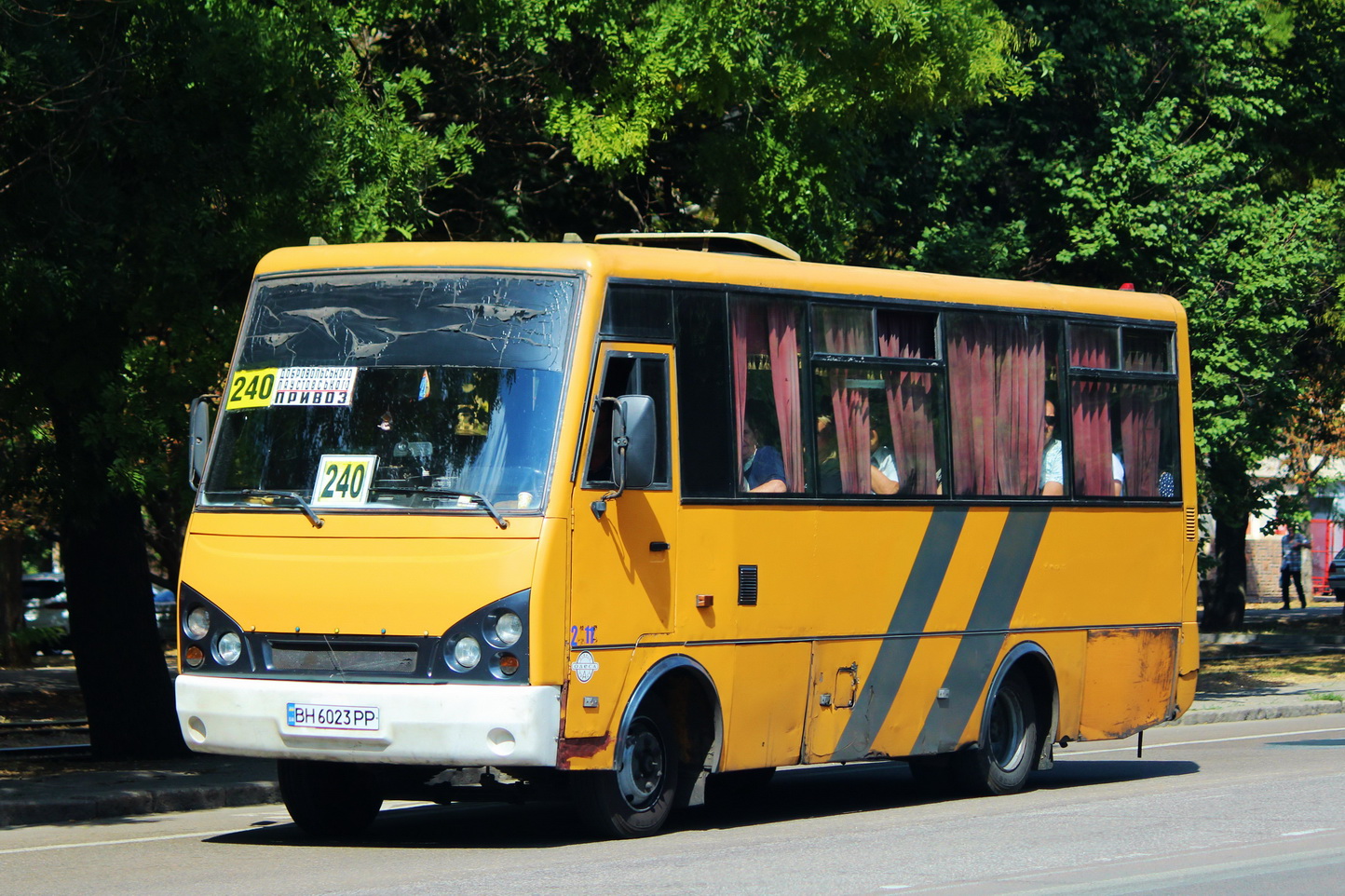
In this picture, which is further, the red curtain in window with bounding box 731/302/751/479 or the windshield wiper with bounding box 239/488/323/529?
the red curtain in window with bounding box 731/302/751/479

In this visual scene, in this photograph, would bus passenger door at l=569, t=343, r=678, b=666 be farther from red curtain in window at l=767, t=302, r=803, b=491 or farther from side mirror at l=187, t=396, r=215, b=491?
side mirror at l=187, t=396, r=215, b=491

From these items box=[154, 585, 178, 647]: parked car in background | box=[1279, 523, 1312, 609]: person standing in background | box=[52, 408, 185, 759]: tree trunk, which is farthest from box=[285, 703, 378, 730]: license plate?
box=[1279, 523, 1312, 609]: person standing in background

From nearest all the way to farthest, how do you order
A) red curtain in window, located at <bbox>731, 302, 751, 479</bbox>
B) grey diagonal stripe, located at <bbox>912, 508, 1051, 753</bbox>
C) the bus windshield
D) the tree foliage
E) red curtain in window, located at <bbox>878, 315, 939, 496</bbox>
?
1. the bus windshield
2. red curtain in window, located at <bbox>731, 302, 751, 479</bbox>
3. red curtain in window, located at <bbox>878, 315, 939, 496</bbox>
4. grey diagonal stripe, located at <bbox>912, 508, 1051, 753</bbox>
5. the tree foliage

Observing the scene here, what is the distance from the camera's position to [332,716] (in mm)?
9883

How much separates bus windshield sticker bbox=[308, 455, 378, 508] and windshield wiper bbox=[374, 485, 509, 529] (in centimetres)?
9

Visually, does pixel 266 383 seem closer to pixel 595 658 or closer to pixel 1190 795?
pixel 595 658

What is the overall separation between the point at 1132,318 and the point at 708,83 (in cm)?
444

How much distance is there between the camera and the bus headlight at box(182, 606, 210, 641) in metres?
10.4

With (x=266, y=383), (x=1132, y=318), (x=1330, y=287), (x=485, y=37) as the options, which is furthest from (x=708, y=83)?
(x=1330, y=287)

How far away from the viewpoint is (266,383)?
10.8m

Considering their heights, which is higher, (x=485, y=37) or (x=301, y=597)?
(x=485, y=37)

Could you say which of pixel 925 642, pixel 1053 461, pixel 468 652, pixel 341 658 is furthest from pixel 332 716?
pixel 1053 461

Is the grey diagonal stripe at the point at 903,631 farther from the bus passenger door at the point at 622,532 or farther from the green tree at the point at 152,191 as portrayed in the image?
the green tree at the point at 152,191

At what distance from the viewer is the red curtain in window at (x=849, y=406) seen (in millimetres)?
12086
